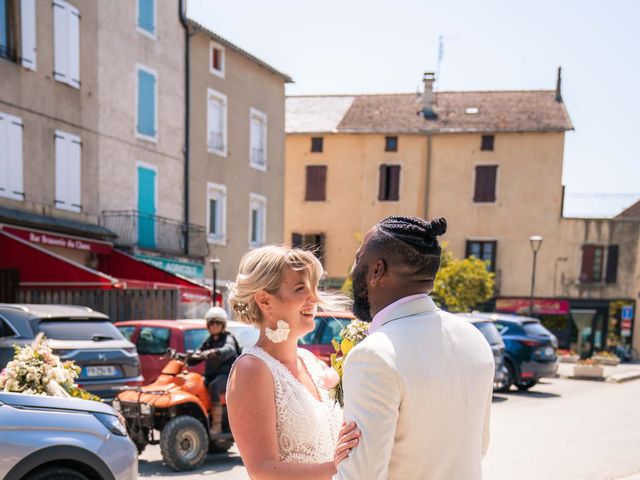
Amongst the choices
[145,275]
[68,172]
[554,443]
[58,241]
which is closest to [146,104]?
[68,172]

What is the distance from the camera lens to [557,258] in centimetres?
3170

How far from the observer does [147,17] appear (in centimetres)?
1897

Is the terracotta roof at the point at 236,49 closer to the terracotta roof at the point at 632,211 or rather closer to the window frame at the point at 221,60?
the window frame at the point at 221,60

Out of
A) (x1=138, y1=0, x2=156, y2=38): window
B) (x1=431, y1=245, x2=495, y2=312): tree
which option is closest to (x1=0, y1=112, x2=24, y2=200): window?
(x1=138, y1=0, x2=156, y2=38): window

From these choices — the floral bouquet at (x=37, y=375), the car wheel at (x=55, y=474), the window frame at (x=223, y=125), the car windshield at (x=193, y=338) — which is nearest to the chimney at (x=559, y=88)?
the window frame at (x=223, y=125)

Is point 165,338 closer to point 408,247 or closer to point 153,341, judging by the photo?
point 153,341

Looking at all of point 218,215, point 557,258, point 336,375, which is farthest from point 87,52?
point 557,258

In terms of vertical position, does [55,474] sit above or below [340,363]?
below

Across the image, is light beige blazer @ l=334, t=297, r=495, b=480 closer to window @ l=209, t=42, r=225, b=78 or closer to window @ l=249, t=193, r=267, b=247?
window @ l=209, t=42, r=225, b=78

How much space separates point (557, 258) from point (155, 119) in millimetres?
21615

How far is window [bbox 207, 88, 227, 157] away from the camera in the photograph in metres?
21.7

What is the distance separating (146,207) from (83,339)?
11.6 metres

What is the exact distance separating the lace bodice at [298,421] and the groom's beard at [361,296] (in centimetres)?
41

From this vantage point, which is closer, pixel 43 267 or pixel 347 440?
pixel 347 440
